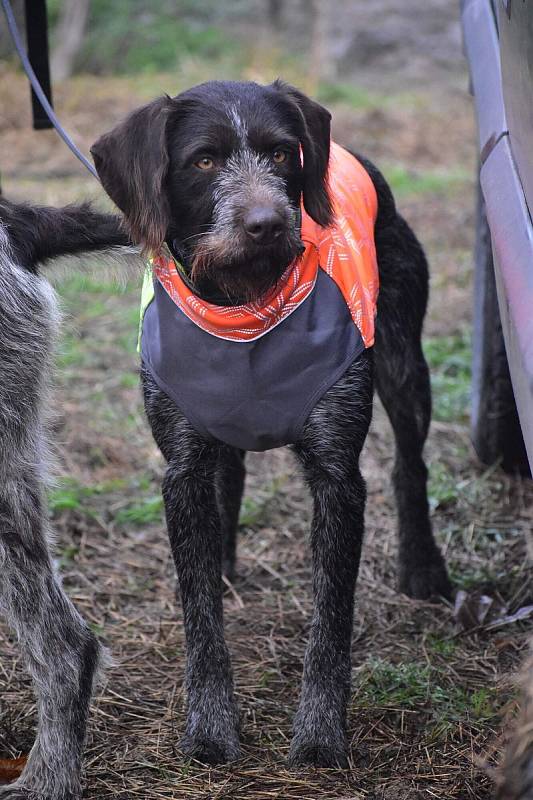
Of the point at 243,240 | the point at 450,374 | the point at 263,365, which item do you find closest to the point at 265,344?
the point at 263,365

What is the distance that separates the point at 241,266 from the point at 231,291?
0.10 meters

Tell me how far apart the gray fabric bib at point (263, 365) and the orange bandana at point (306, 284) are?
0.02 m

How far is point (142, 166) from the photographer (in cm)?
295

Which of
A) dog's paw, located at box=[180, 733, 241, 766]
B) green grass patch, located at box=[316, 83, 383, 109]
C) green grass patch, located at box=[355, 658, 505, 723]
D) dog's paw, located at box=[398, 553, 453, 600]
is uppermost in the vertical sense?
green grass patch, located at box=[316, 83, 383, 109]

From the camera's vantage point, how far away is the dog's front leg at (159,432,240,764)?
126 inches

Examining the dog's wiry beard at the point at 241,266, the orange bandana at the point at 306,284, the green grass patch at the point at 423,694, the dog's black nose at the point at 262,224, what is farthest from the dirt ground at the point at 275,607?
the dog's black nose at the point at 262,224

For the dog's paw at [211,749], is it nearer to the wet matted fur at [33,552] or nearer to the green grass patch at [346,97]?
the wet matted fur at [33,552]

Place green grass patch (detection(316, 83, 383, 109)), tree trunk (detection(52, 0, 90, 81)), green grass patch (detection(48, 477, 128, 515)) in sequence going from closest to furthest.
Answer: green grass patch (detection(48, 477, 128, 515)), green grass patch (detection(316, 83, 383, 109)), tree trunk (detection(52, 0, 90, 81))

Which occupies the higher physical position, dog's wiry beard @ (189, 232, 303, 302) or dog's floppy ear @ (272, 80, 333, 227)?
dog's floppy ear @ (272, 80, 333, 227)

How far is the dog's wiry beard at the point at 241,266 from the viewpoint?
2.91 m

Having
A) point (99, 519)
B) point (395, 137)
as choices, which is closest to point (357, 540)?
point (99, 519)

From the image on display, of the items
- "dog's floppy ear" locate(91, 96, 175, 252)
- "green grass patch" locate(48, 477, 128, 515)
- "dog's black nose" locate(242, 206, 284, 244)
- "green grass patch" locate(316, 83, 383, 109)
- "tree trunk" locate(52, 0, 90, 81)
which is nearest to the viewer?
"dog's black nose" locate(242, 206, 284, 244)

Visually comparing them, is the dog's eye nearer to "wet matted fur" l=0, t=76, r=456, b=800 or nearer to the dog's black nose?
"wet matted fur" l=0, t=76, r=456, b=800

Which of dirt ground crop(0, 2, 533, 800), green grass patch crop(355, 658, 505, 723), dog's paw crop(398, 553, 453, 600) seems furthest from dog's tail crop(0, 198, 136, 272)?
dog's paw crop(398, 553, 453, 600)
